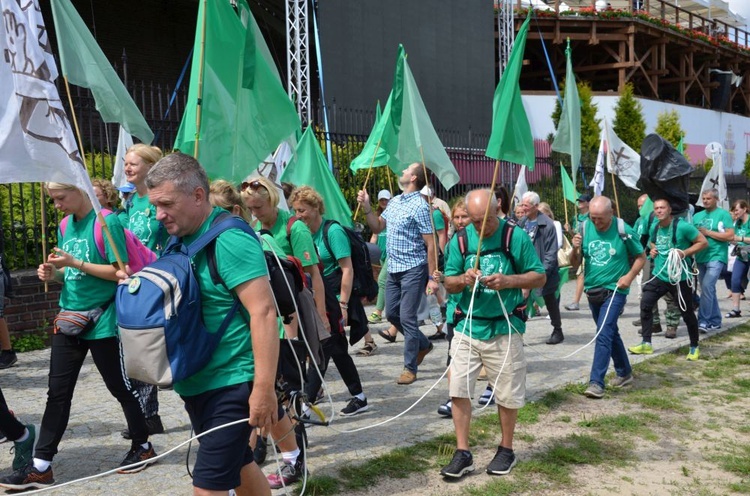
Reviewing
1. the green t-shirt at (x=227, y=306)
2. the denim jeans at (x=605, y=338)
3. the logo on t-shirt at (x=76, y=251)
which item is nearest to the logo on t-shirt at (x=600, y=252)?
the denim jeans at (x=605, y=338)

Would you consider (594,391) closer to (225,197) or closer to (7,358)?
(225,197)

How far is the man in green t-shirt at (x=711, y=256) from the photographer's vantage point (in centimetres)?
1036

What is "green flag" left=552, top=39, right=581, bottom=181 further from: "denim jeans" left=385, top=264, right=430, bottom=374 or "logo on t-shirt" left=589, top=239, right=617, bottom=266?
"denim jeans" left=385, top=264, right=430, bottom=374

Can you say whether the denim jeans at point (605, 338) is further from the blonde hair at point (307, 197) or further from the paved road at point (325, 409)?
the blonde hair at point (307, 197)

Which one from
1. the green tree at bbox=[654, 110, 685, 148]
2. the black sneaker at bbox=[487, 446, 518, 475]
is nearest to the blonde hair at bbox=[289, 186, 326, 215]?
the black sneaker at bbox=[487, 446, 518, 475]

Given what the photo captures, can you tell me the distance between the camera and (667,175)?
10344mm

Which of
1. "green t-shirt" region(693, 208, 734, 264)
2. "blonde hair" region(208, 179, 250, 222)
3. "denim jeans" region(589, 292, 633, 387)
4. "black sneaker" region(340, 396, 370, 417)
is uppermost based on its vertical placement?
"blonde hair" region(208, 179, 250, 222)

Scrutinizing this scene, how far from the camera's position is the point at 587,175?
21.3 metres

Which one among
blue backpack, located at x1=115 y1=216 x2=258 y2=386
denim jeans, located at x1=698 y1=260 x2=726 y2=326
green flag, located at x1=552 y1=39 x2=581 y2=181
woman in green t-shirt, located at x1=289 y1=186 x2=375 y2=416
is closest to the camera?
blue backpack, located at x1=115 y1=216 x2=258 y2=386

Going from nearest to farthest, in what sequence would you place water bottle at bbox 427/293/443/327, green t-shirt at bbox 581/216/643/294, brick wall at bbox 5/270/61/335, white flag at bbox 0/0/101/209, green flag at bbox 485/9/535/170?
white flag at bbox 0/0/101/209 < green flag at bbox 485/9/535/170 < green t-shirt at bbox 581/216/643/294 < brick wall at bbox 5/270/61/335 < water bottle at bbox 427/293/443/327

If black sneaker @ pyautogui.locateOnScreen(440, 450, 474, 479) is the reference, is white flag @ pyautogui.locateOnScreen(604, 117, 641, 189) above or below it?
above

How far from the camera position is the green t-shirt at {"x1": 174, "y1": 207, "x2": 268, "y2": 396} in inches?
120

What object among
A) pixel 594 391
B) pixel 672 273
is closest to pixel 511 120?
pixel 594 391

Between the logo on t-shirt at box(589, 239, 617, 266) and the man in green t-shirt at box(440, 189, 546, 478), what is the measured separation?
224 cm
